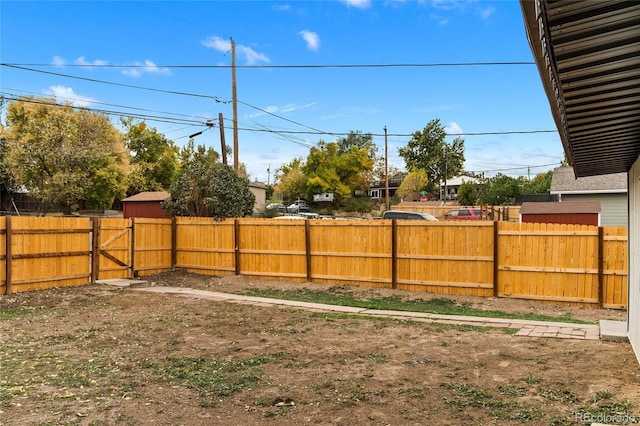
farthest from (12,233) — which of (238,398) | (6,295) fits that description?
(238,398)

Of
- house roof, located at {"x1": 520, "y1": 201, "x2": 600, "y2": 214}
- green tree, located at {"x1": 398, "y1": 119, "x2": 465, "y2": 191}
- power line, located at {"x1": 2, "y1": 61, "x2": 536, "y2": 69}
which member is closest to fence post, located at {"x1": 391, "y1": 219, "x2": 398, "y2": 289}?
house roof, located at {"x1": 520, "y1": 201, "x2": 600, "y2": 214}

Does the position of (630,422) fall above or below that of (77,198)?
below

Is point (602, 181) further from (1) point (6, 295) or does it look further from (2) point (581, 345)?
(1) point (6, 295)

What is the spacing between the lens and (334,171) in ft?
164

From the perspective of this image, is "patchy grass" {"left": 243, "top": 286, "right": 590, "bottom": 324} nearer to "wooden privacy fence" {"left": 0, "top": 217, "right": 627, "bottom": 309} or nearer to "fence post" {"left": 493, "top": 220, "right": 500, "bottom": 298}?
"wooden privacy fence" {"left": 0, "top": 217, "right": 627, "bottom": 309}

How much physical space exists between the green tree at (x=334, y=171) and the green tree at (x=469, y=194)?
33.0 feet

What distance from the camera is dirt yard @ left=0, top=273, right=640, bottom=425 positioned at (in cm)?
400

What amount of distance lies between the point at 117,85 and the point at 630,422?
71.9 feet

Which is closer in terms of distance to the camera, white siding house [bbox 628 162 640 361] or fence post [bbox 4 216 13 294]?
white siding house [bbox 628 162 640 361]

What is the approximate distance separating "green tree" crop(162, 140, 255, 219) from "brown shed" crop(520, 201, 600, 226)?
10414 mm

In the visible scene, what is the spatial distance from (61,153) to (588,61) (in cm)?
3632

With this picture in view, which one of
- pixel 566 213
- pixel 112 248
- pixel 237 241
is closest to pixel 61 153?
pixel 112 248

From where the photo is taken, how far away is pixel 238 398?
442cm

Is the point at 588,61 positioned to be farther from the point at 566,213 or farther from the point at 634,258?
the point at 566,213
